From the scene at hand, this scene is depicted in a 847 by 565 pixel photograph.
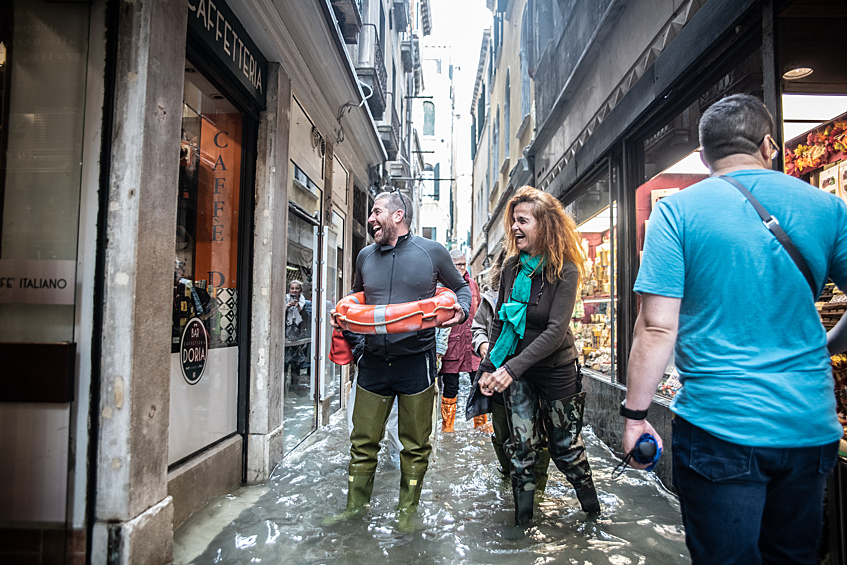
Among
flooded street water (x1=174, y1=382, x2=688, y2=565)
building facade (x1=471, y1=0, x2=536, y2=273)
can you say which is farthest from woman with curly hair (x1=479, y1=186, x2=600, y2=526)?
building facade (x1=471, y1=0, x2=536, y2=273)

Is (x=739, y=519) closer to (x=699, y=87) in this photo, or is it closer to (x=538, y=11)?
(x=699, y=87)

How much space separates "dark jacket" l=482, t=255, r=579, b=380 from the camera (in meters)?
2.77

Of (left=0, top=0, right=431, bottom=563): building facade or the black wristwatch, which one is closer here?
the black wristwatch

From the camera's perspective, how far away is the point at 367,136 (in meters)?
8.73

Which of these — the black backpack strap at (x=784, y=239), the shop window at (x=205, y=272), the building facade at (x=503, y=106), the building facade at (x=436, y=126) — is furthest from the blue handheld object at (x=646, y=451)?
the building facade at (x=436, y=126)

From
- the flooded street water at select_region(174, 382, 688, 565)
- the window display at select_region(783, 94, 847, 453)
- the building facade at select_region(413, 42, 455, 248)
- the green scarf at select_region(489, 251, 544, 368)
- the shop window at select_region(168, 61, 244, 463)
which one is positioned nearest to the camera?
the flooded street water at select_region(174, 382, 688, 565)

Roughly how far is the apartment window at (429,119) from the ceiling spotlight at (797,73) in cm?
4025

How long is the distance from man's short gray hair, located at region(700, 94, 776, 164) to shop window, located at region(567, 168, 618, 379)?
12.5ft

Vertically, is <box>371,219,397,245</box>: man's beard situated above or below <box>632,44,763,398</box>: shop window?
below

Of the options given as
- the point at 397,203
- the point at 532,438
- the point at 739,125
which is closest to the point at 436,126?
the point at 397,203

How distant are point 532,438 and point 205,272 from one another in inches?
93.8

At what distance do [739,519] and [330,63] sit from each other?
5.40 metres

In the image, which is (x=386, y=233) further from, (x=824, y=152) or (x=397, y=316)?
(x=824, y=152)

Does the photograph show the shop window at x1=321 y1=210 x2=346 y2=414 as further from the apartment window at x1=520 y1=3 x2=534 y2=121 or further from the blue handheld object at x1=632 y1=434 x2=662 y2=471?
the apartment window at x1=520 y1=3 x2=534 y2=121
